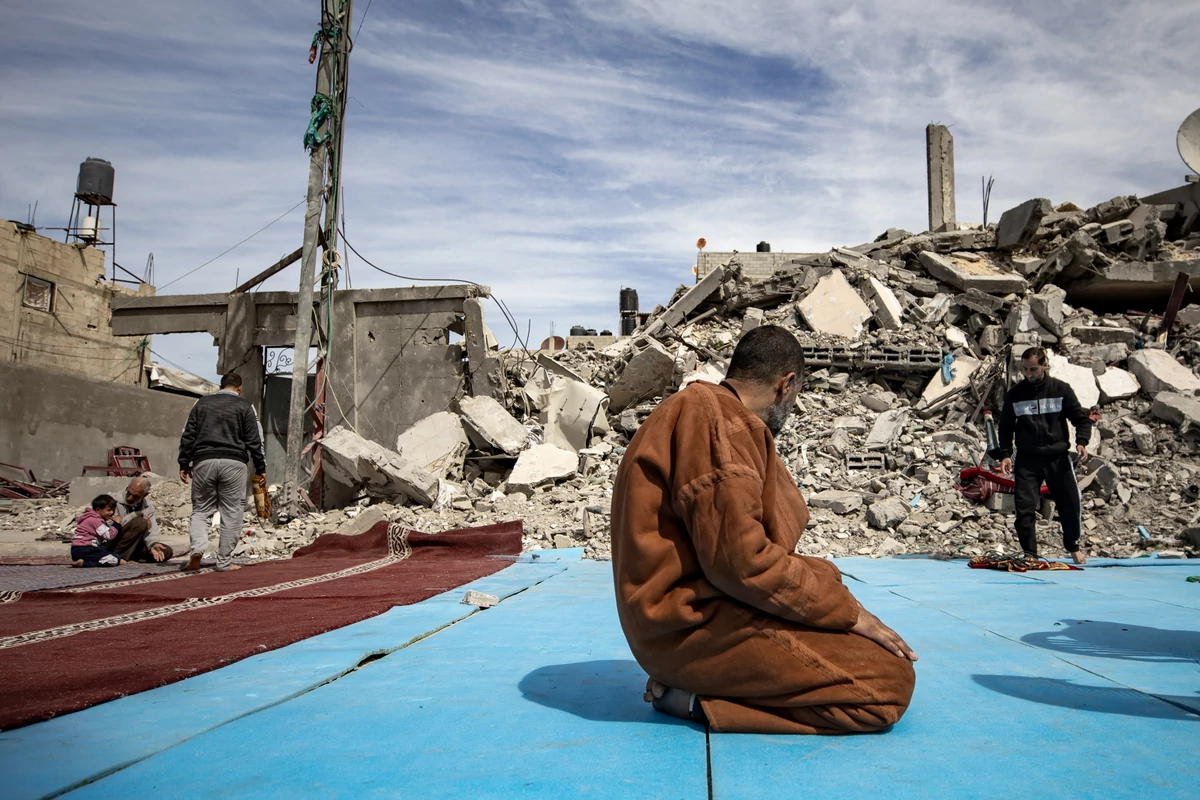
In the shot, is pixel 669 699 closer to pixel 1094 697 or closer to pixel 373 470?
pixel 1094 697

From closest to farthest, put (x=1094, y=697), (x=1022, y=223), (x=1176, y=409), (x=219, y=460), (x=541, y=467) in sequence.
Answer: (x=1094, y=697)
(x=219, y=460)
(x=1176, y=409)
(x=541, y=467)
(x=1022, y=223)

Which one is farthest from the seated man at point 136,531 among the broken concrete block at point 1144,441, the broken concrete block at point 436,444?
the broken concrete block at point 1144,441

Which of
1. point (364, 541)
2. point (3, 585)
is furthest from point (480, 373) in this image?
point (3, 585)

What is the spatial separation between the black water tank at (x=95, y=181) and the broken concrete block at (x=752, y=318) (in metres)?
25.4

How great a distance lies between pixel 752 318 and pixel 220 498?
957cm

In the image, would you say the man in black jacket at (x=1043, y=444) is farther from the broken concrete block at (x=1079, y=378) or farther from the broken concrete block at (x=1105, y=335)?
the broken concrete block at (x=1105, y=335)

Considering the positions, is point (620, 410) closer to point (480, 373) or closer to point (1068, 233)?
point (480, 373)

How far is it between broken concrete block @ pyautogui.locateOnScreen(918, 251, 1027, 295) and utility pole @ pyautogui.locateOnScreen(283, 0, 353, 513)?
10.4 meters

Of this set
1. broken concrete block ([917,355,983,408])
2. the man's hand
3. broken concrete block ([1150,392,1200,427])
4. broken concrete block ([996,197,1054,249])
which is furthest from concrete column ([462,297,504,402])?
the man's hand

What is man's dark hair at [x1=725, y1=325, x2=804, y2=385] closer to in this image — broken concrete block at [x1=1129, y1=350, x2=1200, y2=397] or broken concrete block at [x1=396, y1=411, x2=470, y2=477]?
broken concrete block at [x1=396, y1=411, x2=470, y2=477]

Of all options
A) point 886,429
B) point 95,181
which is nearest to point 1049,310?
point 886,429

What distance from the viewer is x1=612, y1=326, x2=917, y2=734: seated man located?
2018mm

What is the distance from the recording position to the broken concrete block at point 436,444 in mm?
11773

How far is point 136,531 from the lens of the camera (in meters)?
7.93
